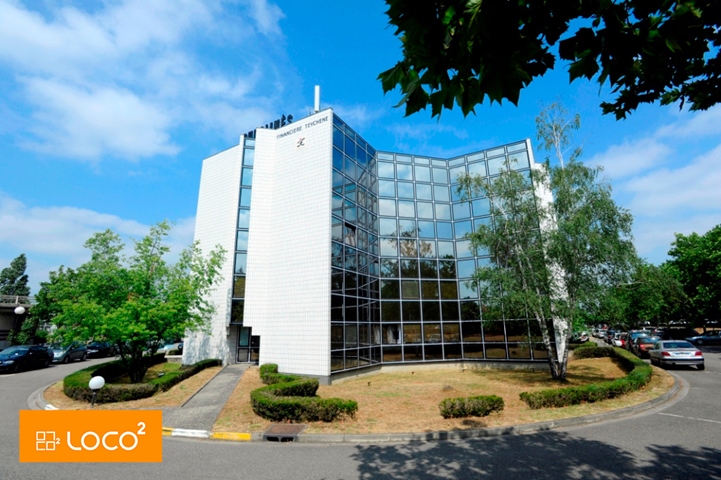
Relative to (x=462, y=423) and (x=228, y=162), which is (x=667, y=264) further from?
(x=228, y=162)

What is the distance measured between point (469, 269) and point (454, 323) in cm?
354

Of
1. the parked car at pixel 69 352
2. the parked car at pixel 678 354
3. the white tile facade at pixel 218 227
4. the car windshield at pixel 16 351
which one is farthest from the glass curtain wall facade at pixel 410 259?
the parked car at pixel 69 352

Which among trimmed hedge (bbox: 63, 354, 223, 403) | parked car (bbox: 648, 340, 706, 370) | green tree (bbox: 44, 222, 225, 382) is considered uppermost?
green tree (bbox: 44, 222, 225, 382)

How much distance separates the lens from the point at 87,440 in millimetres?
7664

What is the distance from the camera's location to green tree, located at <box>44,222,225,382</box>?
14.5 metres

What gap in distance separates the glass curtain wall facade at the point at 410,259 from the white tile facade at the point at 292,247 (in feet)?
2.91

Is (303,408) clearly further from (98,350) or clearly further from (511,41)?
(98,350)

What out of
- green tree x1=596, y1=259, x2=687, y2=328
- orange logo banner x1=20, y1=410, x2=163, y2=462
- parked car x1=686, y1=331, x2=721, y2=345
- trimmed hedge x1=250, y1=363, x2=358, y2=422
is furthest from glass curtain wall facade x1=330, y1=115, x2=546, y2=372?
parked car x1=686, y1=331, x2=721, y2=345

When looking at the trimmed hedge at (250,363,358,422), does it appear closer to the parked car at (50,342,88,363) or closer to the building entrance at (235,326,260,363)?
the building entrance at (235,326,260,363)

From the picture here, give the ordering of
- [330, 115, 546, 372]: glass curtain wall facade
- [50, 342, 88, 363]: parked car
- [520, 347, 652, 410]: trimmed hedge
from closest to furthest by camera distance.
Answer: [520, 347, 652, 410]: trimmed hedge → [330, 115, 546, 372]: glass curtain wall facade → [50, 342, 88, 363]: parked car

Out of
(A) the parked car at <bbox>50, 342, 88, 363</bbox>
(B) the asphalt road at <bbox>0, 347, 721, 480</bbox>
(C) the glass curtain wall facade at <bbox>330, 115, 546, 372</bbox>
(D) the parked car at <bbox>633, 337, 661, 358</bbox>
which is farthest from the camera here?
(A) the parked car at <bbox>50, 342, 88, 363</bbox>

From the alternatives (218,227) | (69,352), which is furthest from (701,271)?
(69,352)

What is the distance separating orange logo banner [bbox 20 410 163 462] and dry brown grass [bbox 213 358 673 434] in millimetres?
2357

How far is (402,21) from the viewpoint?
2402 mm
